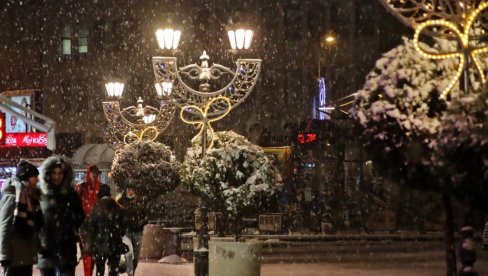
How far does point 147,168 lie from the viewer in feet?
86.7

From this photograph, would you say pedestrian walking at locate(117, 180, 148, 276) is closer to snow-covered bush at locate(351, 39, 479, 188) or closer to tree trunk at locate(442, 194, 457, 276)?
tree trunk at locate(442, 194, 457, 276)

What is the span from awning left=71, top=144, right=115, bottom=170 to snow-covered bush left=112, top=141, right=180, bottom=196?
54.1 ft

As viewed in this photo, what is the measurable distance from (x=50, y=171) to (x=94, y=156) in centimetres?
3303

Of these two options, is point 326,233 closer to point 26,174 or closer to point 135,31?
point 135,31

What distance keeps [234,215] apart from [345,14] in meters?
29.7

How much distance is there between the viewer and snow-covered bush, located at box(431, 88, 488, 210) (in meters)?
7.94

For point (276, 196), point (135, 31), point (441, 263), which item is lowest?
point (441, 263)

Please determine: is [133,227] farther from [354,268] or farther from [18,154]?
[18,154]

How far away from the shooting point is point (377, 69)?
9352 millimetres

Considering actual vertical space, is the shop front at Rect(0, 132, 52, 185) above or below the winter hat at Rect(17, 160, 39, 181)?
above

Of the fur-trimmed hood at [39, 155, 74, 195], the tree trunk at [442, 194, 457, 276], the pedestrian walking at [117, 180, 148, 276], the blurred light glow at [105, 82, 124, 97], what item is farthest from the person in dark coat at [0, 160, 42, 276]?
the blurred light glow at [105, 82, 124, 97]

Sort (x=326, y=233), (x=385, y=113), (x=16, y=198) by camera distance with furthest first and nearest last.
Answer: (x=326, y=233) → (x=16, y=198) → (x=385, y=113)

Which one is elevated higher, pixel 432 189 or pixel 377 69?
pixel 377 69

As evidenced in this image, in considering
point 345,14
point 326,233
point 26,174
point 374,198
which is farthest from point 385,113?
point 345,14
